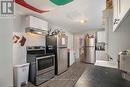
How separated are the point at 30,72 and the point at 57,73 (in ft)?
3.70

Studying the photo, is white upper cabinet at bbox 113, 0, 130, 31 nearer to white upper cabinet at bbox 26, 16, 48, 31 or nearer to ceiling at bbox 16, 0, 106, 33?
ceiling at bbox 16, 0, 106, 33

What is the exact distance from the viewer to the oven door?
317cm

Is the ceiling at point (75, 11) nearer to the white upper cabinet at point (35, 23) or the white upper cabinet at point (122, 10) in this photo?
the white upper cabinet at point (35, 23)

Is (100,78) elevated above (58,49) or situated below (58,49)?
below

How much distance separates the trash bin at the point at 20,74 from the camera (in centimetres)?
287

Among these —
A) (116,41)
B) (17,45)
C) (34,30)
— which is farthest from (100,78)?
(34,30)

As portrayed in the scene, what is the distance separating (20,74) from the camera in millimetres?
2941

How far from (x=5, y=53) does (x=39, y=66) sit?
195 centimetres

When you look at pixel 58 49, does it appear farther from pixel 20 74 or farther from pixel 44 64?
pixel 20 74

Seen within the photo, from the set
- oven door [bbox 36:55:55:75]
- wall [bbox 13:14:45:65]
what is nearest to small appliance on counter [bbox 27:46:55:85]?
oven door [bbox 36:55:55:75]

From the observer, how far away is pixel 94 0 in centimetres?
285

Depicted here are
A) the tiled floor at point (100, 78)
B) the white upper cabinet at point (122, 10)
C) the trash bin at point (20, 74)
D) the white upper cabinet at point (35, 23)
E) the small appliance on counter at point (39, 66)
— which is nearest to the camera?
the white upper cabinet at point (122, 10)

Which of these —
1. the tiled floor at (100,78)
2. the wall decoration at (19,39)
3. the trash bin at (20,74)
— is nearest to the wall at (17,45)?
the wall decoration at (19,39)

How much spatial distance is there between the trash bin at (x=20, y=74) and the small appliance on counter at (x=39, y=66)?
0.21 meters
